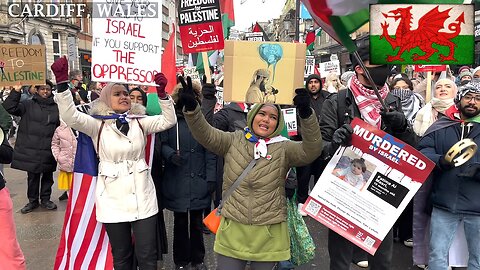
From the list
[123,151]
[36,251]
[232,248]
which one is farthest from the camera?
[36,251]

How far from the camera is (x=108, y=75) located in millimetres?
3549

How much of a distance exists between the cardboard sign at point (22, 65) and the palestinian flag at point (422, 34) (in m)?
4.55

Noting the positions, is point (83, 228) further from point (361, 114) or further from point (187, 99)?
point (361, 114)

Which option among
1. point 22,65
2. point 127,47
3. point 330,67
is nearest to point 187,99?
point 127,47

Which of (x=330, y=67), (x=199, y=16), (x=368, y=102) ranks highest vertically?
(x=199, y=16)

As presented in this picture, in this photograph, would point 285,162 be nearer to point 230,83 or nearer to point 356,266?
point 230,83

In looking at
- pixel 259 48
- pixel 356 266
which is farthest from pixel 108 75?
pixel 356 266

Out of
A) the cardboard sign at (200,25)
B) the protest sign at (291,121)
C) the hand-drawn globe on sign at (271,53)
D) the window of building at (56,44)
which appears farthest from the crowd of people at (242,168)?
the window of building at (56,44)

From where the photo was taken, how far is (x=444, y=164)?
10.5 ft

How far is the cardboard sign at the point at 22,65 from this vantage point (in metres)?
5.33

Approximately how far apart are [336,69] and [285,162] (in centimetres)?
841

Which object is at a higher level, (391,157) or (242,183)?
(391,157)

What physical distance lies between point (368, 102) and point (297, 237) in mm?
1250

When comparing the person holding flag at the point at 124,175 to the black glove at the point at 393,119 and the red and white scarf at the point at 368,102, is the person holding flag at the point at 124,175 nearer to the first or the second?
the red and white scarf at the point at 368,102
